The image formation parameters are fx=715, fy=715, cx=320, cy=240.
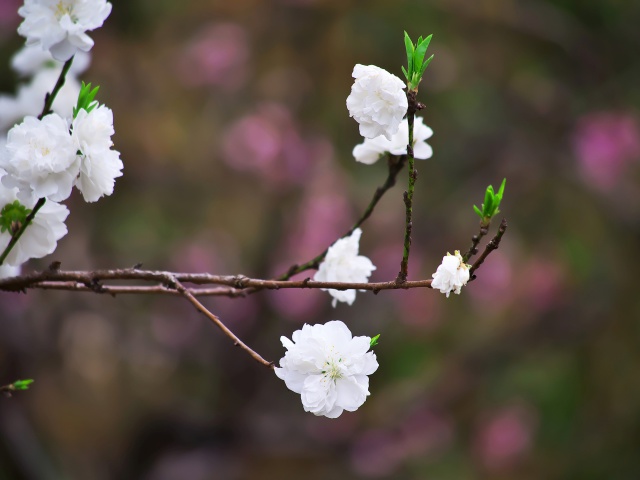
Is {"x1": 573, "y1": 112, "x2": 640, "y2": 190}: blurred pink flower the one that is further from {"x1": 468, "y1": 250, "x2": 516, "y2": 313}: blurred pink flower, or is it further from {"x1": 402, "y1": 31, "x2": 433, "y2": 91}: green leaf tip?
{"x1": 402, "y1": 31, "x2": 433, "y2": 91}: green leaf tip

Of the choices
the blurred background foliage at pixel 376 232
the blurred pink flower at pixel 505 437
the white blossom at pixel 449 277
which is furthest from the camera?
the blurred pink flower at pixel 505 437

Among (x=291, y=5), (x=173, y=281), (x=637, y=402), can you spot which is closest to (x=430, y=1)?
(x=291, y=5)

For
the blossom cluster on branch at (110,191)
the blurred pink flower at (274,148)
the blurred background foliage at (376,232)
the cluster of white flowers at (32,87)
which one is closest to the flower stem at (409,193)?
the blossom cluster on branch at (110,191)

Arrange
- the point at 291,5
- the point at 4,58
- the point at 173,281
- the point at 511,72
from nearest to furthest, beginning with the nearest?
the point at 173,281 < the point at 4,58 < the point at 291,5 < the point at 511,72

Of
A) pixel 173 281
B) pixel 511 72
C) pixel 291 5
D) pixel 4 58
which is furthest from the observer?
pixel 511 72

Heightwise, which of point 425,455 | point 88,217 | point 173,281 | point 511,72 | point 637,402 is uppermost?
point 511,72

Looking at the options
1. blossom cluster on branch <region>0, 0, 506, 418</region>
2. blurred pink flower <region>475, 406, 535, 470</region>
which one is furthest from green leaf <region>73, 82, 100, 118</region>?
blurred pink flower <region>475, 406, 535, 470</region>

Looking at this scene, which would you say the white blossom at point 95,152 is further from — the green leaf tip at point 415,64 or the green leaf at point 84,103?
the green leaf tip at point 415,64

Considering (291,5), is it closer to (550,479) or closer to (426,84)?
(426,84)
